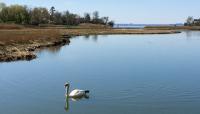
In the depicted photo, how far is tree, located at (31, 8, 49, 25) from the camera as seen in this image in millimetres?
133625

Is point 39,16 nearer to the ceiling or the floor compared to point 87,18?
nearer to the ceiling

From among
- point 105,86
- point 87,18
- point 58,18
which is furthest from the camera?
point 87,18

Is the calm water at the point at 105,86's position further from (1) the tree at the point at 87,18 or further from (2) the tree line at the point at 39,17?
(1) the tree at the point at 87,18

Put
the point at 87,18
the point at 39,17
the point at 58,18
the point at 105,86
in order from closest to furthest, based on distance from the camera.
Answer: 1. the point at 105,86
2. the point at 39,17
3. the point at 58,18
4. the point at 87,18

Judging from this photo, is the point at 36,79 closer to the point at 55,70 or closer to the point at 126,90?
the point at 55,70

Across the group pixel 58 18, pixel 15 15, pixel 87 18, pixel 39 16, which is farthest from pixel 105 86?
pixel 87 18

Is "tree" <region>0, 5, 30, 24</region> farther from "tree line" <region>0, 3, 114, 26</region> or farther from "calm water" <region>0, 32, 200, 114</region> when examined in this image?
"calm water" <region>0, 32, 200, 114</region>

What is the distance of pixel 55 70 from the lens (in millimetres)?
30750

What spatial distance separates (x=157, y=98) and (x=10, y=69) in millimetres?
14239

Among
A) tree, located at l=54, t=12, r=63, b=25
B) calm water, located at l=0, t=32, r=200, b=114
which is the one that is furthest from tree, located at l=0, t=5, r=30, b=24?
calm water, located at l=0, t=32, r=200, b=114

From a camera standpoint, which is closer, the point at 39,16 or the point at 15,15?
the point at 15,15

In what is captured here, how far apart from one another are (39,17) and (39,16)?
0.45m

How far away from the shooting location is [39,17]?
139750 millimetres

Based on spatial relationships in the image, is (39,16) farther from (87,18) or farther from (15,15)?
(87,18)
